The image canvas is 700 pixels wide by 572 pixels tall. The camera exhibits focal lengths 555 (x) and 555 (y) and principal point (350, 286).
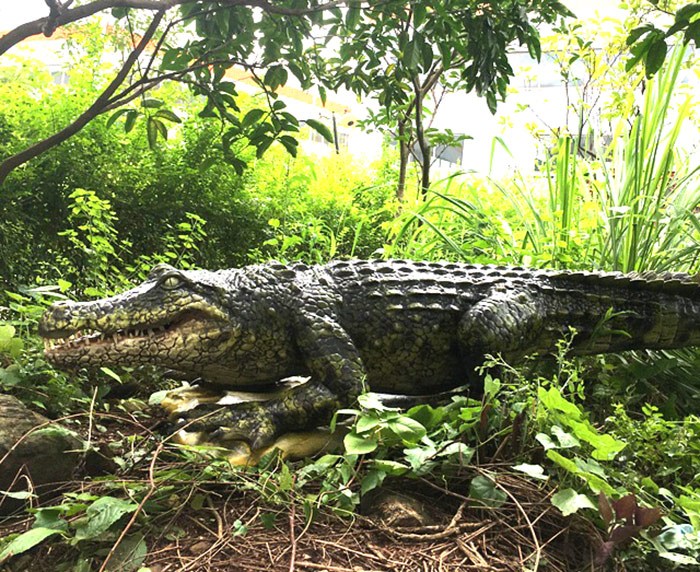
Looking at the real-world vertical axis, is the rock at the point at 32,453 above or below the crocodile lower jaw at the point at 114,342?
below

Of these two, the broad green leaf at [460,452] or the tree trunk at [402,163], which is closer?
the broad green leaf at [460,452]

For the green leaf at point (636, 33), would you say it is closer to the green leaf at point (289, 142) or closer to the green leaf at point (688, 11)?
the green leaf at point (688, 11)

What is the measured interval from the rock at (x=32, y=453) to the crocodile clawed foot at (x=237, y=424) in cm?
39

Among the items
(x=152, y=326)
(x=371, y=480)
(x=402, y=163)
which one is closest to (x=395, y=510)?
(x=371, y=480)

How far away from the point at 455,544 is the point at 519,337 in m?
1.06

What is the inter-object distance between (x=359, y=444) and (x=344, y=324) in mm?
746

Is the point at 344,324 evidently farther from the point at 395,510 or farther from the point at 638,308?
the point at 638,308

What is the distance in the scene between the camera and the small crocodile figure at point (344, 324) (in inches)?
82.9

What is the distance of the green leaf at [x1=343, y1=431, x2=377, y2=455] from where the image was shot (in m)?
1.65

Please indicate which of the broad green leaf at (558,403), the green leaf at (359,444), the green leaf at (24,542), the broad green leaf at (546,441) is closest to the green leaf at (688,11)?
the broad green leaf at (558,403)

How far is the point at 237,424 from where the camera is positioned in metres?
2.09

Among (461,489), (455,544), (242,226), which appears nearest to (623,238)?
(461,489)

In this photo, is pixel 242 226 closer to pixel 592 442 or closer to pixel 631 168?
pixel 631 168

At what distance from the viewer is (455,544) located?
1.54 m
